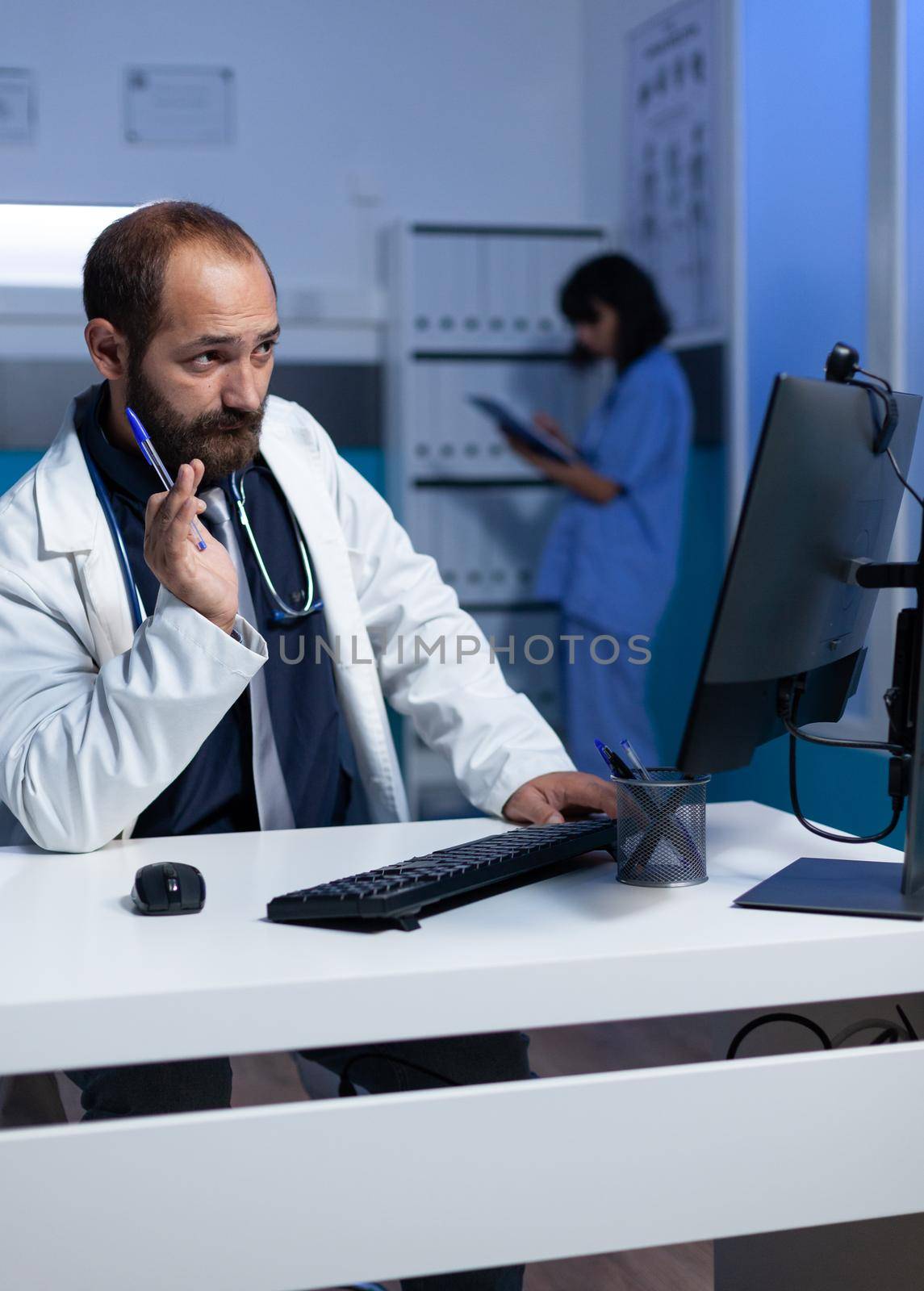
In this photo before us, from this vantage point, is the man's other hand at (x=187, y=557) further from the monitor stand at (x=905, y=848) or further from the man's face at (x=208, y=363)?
the monitor stand at (x=905, y=848)

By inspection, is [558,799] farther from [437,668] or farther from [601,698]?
[601,698]

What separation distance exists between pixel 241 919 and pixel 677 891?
0.35 meters

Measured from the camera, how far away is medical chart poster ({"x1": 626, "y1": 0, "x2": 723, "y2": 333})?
12.2ft

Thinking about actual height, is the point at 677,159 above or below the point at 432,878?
above

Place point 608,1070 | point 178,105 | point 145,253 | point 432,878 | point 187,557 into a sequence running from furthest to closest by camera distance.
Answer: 1. point 178,105
2. point 608,1070
3. point 145,253
4. point 187,557
5. point 432,878

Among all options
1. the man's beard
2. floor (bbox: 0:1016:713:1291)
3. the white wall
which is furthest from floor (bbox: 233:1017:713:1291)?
the white wall

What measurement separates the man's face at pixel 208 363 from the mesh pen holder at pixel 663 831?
67 cm

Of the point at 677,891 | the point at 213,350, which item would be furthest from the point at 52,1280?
the point at 213,350

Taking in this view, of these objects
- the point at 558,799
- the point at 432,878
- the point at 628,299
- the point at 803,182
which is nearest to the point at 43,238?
the point at 558,799

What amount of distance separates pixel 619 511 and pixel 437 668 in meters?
2.16

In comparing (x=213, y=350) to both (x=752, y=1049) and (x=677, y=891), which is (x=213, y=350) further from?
(x=752, y=1049)

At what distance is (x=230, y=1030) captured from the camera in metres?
0.85

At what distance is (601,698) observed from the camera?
3.80 meters

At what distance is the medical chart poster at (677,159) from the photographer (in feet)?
12.2
